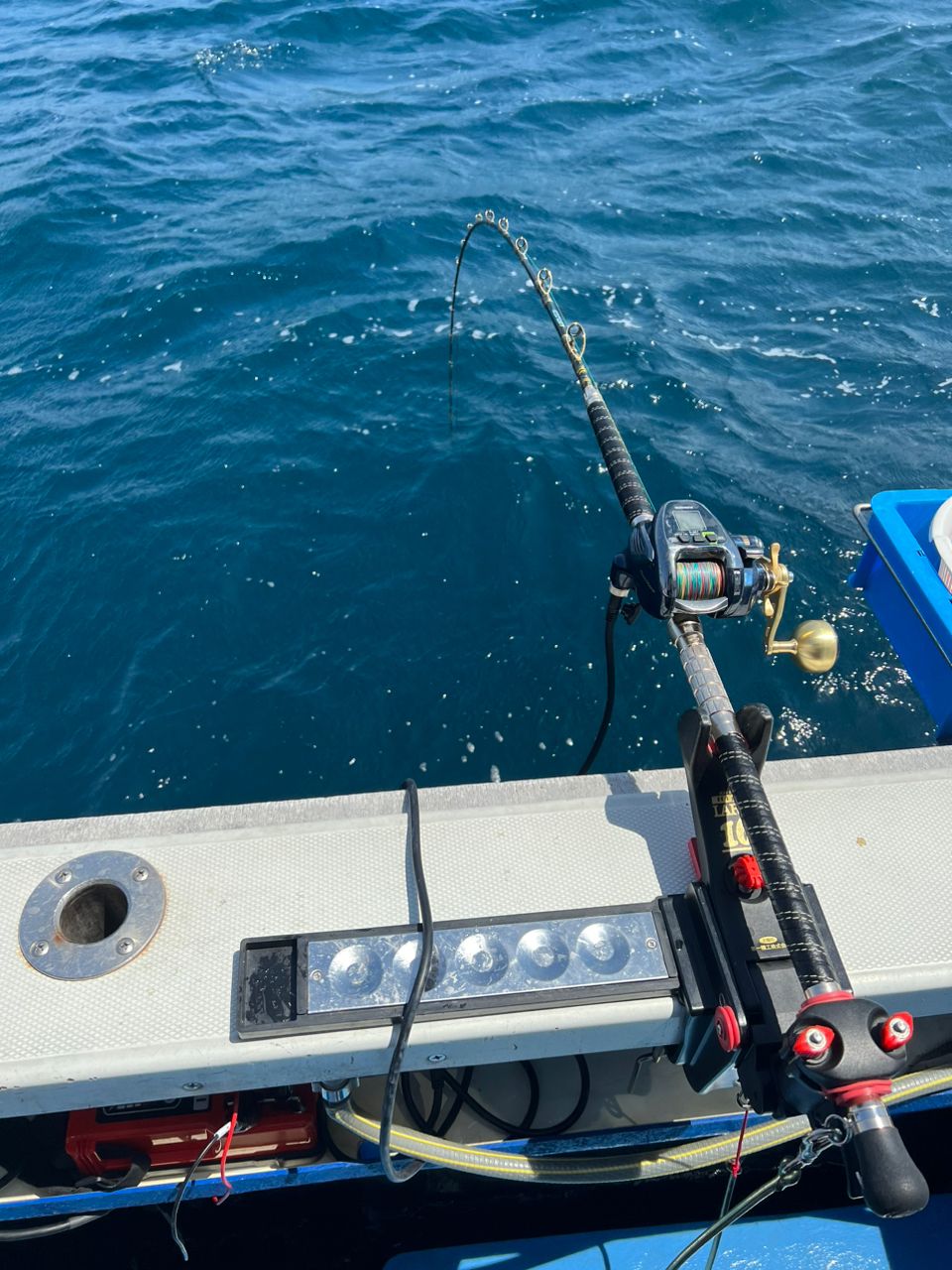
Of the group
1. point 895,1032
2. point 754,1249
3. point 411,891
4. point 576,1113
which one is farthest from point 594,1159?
point 895,1032

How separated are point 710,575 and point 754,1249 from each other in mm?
2505

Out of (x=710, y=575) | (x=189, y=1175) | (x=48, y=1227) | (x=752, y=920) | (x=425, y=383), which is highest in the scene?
(x=710, y=575)

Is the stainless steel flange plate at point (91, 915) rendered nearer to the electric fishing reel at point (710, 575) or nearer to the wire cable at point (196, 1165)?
the wire cable at point (196, 1165)

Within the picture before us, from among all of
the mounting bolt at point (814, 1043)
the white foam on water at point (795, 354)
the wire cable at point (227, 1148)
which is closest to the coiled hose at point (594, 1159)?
the wire cable at point (227, 1148)

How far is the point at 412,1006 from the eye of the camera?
1.99 meters

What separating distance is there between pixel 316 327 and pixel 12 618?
4177 millimetres

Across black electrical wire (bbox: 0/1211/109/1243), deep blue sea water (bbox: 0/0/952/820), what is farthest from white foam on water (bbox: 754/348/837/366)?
black electrical wire (bbox: 0/1211/109/1243)

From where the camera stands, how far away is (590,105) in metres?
12.1

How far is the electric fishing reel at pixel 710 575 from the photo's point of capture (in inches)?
102

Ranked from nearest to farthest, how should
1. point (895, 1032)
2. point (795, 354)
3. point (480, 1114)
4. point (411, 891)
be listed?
point (895, 1032), point (411, 891), point (480, 1114), point (795, 354)

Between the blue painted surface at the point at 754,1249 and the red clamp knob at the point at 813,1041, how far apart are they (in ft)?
6.56

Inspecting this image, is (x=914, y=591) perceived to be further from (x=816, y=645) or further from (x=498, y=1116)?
(x=498, y=1116)

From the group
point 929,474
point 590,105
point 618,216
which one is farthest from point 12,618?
point 590,105

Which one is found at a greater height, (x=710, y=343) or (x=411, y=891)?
(x=411, y=891)
